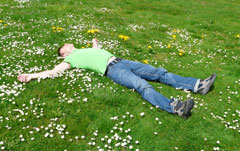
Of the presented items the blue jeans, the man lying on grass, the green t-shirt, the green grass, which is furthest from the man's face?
the blue jeans

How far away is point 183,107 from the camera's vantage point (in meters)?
5.91

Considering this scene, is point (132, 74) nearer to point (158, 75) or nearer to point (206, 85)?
point (158, 75)

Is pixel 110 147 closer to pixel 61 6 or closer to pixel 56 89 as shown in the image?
pixel 56 89

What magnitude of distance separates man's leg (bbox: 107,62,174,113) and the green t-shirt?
0.42m

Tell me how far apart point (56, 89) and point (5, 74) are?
214 cm

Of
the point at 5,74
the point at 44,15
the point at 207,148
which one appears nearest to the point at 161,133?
the point at 207,148

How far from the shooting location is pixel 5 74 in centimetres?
762

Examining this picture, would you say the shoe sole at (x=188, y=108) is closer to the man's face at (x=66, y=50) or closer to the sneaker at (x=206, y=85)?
the sneaker at (x=206, y=85)

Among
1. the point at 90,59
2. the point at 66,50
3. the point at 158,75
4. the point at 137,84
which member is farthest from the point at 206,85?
the point at 66,50

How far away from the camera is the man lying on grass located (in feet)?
21.5

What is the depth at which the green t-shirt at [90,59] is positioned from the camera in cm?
772

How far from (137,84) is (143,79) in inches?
12.1

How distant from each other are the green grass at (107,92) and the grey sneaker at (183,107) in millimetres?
196

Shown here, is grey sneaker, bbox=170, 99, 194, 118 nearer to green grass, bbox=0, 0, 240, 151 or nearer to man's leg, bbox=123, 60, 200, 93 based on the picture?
green grass, bbox=0, 0, 240, 151
